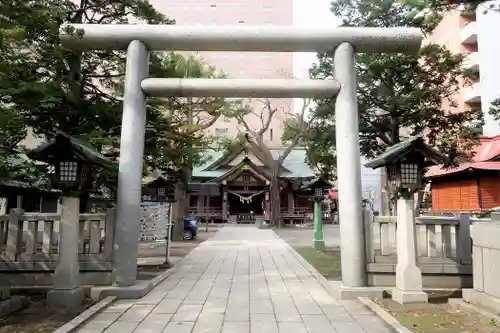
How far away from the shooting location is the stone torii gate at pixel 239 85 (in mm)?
7312

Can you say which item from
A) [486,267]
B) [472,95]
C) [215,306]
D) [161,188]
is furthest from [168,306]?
[472,95]

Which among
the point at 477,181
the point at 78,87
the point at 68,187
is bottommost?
the point at 68,187

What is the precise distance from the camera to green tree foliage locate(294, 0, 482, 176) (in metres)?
12.0

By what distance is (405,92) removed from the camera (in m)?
12.3

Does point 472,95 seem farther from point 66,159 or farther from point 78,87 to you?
point 66,159

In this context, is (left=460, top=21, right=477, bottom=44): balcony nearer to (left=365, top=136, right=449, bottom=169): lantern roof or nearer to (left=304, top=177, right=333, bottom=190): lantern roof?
(left=304, top=177, right=333, bottom=190): lantern roof

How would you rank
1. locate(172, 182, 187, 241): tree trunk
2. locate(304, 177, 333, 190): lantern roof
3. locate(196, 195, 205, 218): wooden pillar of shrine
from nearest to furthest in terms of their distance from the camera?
1. locate(304, 177, 333, 190): lantern roof
2. locate(172, 182, 187, 241): tree trunk
3. locate(196, 195, 205, 218): wooden pillar of shrine

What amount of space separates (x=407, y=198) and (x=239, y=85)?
151 inches

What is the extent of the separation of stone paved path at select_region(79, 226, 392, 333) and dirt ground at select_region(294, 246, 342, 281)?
1.74 ft

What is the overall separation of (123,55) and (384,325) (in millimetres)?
8541

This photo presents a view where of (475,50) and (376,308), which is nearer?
(376,308)

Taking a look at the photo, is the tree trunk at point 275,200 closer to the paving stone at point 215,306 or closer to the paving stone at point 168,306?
the paving stone at point 215,306

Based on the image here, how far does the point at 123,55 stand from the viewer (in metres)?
10.1

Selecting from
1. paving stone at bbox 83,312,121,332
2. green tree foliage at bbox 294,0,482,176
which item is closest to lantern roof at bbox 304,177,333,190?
green tree foliage at bbox 294,0,482,176
